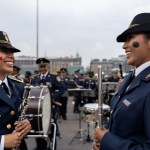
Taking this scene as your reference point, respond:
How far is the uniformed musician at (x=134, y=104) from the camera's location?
214 cm

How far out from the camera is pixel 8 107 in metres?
3.03

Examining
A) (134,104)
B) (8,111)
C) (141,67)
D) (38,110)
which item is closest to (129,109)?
(134,104)

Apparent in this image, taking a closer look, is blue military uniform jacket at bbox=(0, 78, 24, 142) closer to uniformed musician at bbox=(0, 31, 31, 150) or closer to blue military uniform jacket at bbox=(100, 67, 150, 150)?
uniformed musician at bbox=(0, 31, 31, 150)

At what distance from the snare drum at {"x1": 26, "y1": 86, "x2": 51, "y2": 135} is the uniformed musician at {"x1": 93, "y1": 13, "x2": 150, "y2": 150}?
3449 millimetres

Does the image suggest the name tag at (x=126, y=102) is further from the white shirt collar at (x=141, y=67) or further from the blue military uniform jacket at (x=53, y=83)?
the blue military uniform jacket at (x=53, y=83)

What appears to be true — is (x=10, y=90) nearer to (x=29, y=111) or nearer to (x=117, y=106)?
(x=117, y=106)

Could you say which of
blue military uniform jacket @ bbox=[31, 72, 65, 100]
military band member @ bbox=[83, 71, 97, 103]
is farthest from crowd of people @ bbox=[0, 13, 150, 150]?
military band member @ bbox=[83, 71, 97, 103]

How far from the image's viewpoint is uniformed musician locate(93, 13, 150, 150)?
2.14 metres

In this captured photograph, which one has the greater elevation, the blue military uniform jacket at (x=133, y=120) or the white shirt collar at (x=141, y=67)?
the white shirt collar at (x=141, y=67)

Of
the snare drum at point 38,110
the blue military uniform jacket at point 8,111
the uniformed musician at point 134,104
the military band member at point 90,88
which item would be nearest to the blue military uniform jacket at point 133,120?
the uniformed musician at point 134,104

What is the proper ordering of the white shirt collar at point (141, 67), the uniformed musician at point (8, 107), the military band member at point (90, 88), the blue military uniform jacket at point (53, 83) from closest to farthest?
the white shirt collar at point (141, 67) < the uniformed musician at point (8, 107) < the blue military uniform jacket at point (53, 83) < the military band member at point (90, 88)

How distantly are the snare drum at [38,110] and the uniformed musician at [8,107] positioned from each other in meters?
2.60

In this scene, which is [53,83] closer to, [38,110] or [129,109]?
[38,110]

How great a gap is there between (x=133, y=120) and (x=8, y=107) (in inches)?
52.3
